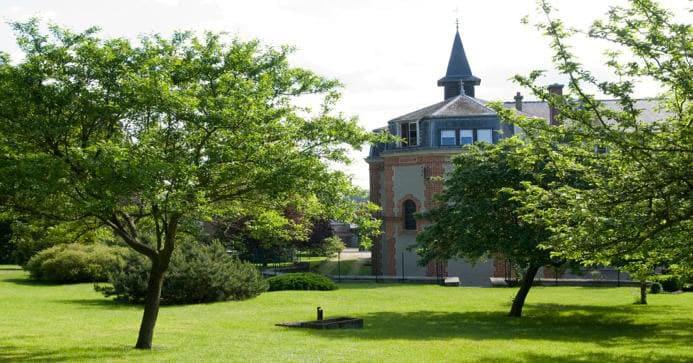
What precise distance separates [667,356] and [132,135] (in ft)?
41.6

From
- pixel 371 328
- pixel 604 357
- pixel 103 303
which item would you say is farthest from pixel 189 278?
pixel 604 357

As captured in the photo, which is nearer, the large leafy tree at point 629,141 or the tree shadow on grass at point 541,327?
the large leafy tree at point 629,141

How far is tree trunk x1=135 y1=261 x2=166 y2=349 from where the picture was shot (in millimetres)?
17469

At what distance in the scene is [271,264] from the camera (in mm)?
68500

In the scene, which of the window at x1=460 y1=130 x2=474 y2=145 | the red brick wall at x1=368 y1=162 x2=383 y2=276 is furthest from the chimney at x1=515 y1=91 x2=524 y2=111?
the red brick wall at x1=368 y1=162 x2=383 y2=276

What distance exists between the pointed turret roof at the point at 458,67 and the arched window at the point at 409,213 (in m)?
13.7

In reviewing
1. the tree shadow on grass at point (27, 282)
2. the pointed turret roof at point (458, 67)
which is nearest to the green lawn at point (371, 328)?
the tree shadow on grass at point (27, 282)

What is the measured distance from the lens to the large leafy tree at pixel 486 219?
976 inches

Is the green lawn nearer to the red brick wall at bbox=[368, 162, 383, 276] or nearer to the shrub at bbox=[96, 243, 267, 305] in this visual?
the shrub at bbox=[96, 243, 267, 305]

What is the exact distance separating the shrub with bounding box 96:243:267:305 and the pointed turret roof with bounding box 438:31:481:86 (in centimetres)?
3148

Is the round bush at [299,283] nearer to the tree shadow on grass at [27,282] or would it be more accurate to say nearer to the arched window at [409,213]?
the tree shadow on grass at [27,282]

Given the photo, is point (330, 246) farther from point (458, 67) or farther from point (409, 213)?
point (409, 213)

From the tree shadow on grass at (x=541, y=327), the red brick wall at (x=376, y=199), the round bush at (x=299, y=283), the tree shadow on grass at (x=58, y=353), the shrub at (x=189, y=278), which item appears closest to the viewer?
the tree shadow on grass at (x=58, y=353)

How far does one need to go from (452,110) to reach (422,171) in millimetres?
4435
